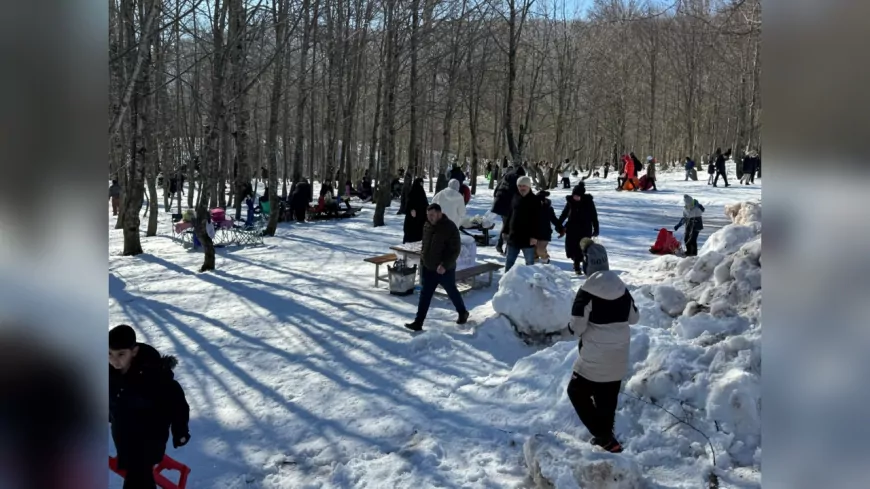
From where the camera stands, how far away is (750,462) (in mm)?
4375

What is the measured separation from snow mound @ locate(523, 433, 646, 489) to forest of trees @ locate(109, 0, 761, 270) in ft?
7.64

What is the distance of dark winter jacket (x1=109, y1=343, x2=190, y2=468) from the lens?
3.28 m

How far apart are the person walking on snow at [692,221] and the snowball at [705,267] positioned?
3.26m

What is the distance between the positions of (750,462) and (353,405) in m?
3.08

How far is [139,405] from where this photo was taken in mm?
3332

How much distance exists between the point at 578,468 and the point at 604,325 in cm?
104

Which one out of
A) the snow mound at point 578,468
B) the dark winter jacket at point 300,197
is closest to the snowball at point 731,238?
the snow mound at point 578,468

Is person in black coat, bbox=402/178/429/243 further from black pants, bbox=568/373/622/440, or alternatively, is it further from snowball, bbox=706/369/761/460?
snowball, bbox=706/369/761/460

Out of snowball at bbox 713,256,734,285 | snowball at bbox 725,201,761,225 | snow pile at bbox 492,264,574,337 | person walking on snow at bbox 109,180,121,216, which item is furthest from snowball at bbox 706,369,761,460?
person walking on snow at bbox 109,180,121,216

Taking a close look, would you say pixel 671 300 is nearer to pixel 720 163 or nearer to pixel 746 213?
pixel 746 213
